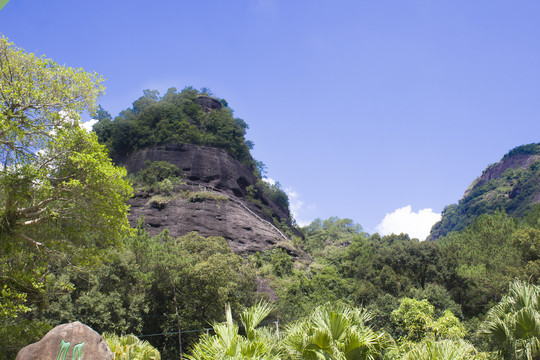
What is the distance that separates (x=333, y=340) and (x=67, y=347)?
209 inches

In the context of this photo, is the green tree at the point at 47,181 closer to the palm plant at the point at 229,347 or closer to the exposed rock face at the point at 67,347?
the exposed rock face at the point at 67,347

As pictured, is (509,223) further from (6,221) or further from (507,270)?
(6,221)

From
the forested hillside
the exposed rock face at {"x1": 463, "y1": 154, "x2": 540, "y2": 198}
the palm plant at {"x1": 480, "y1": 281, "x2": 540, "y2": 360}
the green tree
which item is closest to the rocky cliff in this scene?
the exposed rock face at {"x1": 463, "y1": 154, "x2": 540, "y2": 198}

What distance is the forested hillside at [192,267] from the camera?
24.8 ft

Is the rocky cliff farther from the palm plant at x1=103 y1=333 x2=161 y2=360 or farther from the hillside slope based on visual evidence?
the palm plant at x1=103 y1=333 x2=161 y2=360

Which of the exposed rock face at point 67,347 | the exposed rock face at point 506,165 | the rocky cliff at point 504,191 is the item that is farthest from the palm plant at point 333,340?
the exposed rock face at point 506,165

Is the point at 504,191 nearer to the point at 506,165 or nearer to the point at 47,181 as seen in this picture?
the point at 506,165

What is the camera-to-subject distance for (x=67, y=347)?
769 cm

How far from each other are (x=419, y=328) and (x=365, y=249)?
2618 centimetres

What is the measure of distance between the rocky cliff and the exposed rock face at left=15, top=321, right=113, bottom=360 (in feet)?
248

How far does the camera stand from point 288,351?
22.4 feet

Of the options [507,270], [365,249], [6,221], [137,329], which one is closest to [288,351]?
[6,221]

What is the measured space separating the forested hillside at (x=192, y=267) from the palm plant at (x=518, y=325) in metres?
0.03

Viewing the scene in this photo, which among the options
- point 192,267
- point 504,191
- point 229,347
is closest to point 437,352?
point 229,347
